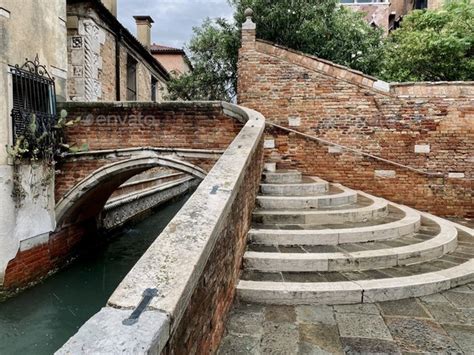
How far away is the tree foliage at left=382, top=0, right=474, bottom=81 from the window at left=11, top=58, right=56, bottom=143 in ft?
27.4

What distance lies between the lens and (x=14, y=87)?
5.37 meters

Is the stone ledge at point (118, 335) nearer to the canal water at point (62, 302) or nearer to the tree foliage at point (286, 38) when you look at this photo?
the canal water at point (62, 302)

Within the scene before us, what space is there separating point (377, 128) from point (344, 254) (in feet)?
13.1

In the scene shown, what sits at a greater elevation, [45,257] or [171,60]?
[171,60]

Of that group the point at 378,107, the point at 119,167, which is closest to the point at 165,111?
the point at 119,167

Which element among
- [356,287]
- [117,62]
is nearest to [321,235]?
[356,287]

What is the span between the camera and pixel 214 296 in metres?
2.06

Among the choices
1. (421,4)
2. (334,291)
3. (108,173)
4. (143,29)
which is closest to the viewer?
(334,291)

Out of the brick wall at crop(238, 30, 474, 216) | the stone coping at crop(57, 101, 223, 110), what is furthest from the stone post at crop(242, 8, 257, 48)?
the stone coping at crop(57, 101, 223, 110)

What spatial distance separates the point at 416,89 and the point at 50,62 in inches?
255

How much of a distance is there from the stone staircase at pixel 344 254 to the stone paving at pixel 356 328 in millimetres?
115

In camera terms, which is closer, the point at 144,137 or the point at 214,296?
the point at 214,296

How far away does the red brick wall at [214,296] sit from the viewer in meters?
1.56

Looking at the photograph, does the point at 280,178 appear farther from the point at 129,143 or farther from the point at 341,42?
the point at 341,42
